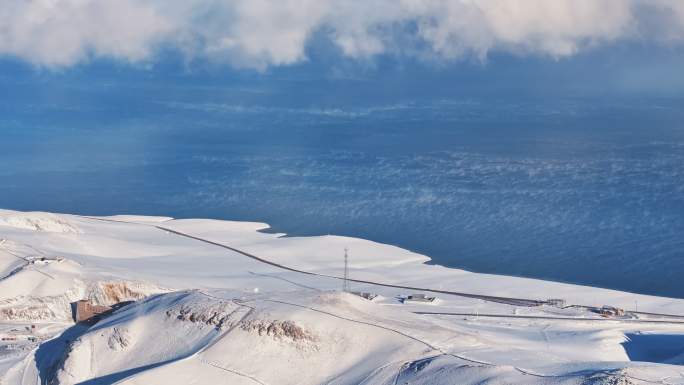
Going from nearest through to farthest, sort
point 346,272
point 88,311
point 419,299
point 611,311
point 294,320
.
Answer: point 294,320
point 88,311
point 611,311
point 419,299
point 346,272

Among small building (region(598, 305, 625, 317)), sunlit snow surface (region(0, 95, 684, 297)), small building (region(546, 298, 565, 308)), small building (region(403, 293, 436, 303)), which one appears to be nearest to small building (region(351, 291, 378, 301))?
small building (region(403, 293, 436, 303))

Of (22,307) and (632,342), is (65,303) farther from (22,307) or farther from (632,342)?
(632,342)

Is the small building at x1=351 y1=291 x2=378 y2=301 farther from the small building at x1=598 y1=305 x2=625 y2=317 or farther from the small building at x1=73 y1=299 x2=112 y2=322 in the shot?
the small building at x1=73 y1=299 x2=112 y2=322

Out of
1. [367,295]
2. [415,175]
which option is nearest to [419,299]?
[367,295]

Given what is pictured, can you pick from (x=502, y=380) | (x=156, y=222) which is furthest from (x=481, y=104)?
(x=502, y=380)

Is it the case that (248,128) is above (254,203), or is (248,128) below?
above

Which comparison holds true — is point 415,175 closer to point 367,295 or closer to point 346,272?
point 346,272

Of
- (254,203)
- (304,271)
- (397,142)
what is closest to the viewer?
(304,271)
